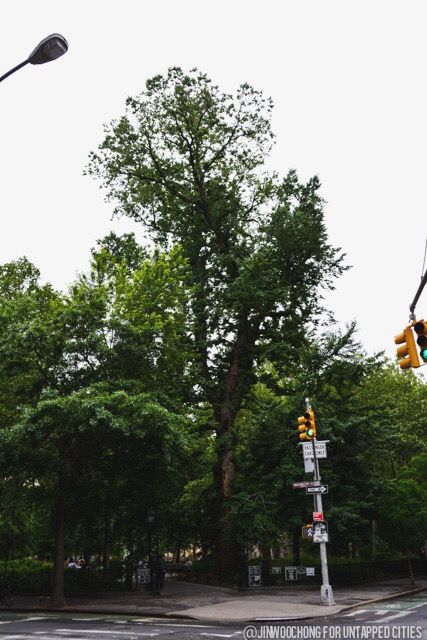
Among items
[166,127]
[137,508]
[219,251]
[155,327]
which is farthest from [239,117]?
[137,508]

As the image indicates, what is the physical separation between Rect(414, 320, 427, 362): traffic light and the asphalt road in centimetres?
631

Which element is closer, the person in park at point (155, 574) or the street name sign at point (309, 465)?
the street name sign at point (309, 465)

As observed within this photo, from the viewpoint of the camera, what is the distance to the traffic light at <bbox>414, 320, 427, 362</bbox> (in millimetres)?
11375

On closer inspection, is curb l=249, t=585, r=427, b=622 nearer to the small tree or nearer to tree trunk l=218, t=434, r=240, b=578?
the small tree

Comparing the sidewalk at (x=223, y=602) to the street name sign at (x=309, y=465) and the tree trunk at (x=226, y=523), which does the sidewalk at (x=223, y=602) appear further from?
the street name sign at (x=309, y=465)

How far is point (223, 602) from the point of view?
861 inches

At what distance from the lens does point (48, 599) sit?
2447cm

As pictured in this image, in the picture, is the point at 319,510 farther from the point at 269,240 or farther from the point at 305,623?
the point at 269,240

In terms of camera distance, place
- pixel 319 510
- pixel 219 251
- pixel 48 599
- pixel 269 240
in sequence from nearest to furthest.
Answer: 1. pixel 319 510
2. pixel 48 599
3. pixel 269 240
4. pixel 219 251

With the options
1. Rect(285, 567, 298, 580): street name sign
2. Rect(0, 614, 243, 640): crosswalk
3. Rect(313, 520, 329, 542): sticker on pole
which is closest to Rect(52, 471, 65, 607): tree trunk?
Rect(0, 614, 243, 640): crosswalk

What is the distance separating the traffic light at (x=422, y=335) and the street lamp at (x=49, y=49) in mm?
8068

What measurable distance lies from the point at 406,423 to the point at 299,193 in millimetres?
20032

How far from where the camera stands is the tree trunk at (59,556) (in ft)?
Answer: 72.2

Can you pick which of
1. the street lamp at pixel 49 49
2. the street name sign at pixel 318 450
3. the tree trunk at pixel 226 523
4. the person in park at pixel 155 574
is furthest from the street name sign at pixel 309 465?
→ the street lamp at pixel 49 49
